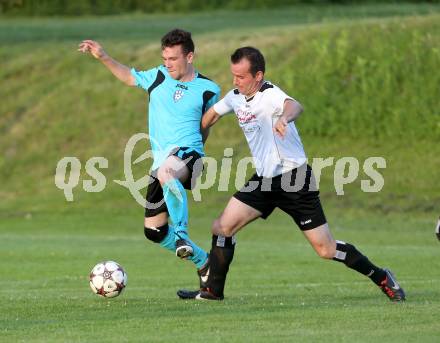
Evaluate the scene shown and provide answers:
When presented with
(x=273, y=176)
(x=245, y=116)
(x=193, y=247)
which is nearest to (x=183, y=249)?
(x=193, y=247)

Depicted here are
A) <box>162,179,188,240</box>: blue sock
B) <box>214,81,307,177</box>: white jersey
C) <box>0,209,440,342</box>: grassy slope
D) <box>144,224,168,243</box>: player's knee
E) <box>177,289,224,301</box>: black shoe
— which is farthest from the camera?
<box>144,224,168,243</box>: player's knee

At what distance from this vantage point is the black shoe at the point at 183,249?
41.5 ft

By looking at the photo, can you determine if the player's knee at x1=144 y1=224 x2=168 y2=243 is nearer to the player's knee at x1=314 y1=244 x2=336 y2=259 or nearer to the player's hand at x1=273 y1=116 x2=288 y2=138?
the player's knee at x1=314 y1=244 x2=336 y2=259

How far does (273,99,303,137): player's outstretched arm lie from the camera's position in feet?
36.8

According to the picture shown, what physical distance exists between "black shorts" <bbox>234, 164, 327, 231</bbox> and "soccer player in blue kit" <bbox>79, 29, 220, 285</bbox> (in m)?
1.07

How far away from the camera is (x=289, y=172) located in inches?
480

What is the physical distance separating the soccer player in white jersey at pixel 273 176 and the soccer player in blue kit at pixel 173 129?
2.98 feet

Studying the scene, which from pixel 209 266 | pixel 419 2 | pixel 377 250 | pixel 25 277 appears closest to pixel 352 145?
pixel 377 250

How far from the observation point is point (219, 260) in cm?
1264

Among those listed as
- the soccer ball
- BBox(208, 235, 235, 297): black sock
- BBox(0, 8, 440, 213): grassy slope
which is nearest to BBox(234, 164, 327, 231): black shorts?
BBox(208, 235, 235, 297): black sock

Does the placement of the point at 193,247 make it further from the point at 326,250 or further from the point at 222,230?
the point at 326,250

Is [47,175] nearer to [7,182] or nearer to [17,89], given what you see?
[7,182]

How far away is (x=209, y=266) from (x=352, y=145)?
19112mm

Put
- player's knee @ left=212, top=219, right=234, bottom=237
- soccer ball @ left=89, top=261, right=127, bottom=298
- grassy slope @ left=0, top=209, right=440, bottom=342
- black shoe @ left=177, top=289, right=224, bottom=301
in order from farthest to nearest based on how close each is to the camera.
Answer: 1. soccer ball @ left=89, top=261, right=127, bottom=298
2. black shoe @ left=177, top=289, right=224, bottom=301
3. player's knee @ left=212, top=219, right=234, bottom=237
4. grassy slope @ left=0, top=209, right=440, bottom=342
